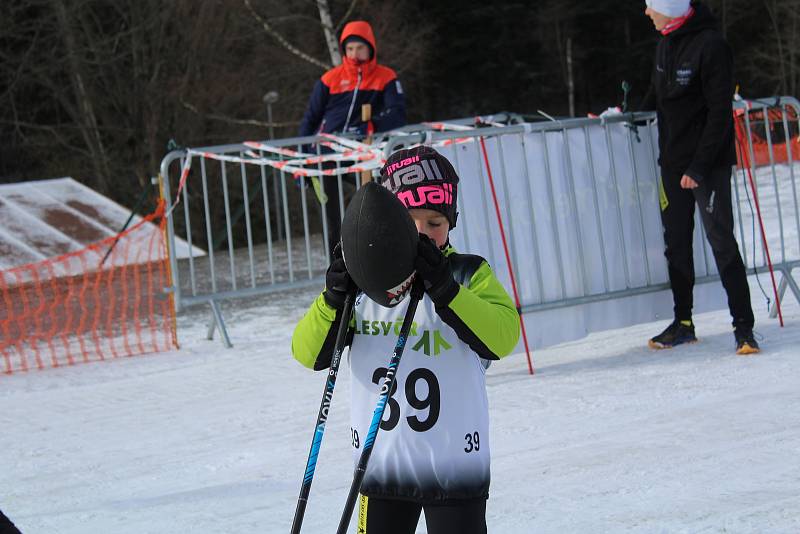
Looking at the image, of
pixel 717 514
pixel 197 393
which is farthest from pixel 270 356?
pixel 717 514

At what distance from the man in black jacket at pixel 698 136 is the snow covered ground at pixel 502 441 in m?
0.59

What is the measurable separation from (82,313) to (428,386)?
7817 millimetres

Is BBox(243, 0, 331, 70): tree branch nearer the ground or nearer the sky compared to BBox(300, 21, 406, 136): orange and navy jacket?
nearer the sky

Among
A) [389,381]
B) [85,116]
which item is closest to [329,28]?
[85,116]

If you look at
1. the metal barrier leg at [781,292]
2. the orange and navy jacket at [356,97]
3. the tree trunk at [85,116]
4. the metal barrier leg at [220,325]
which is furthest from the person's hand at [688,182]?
the tree trunk at [85,116]

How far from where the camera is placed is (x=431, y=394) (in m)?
2.78

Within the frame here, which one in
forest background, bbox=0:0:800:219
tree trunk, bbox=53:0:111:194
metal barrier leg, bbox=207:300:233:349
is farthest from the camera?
forest background, bbox=0:0:800:219

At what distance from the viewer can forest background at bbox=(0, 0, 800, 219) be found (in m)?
22.2

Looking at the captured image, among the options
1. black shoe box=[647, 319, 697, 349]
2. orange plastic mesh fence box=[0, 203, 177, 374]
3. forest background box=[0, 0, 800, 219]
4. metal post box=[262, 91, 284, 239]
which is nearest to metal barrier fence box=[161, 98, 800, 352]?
black shoe box=[647, 319, 697, 349]

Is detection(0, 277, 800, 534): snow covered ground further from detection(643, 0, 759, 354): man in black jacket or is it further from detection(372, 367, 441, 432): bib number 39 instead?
detection(372, 367, 441, 432): bib number 39

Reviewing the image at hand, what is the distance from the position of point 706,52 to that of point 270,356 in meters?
3.67

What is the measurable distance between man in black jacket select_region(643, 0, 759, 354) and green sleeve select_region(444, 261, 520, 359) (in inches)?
152

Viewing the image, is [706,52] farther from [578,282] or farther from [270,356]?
[270,356]

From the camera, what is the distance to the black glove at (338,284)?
264 centimetres
